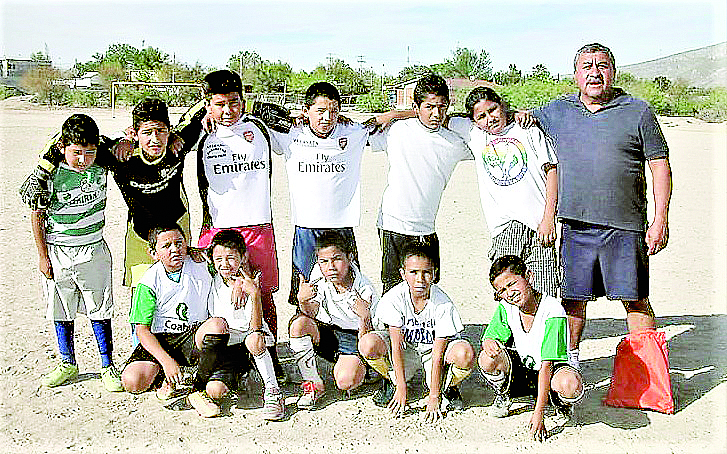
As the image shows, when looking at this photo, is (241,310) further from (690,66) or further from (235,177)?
(690,66)

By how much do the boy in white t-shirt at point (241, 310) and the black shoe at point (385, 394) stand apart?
0.62 m

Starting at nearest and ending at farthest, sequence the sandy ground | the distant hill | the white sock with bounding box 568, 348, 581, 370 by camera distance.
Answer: the sandy ground
the white sock with bounding box 568, 348, 581, 370
the distant hill

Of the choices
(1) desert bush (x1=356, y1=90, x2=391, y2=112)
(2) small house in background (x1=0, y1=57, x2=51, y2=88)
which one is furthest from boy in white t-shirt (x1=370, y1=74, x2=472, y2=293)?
(2) small house in background (x1=0, y1=57, x2=51, y2=88)

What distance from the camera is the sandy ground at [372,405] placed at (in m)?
4.49

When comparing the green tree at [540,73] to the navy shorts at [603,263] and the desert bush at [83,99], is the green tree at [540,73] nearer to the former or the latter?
the desert bush at [83,99]

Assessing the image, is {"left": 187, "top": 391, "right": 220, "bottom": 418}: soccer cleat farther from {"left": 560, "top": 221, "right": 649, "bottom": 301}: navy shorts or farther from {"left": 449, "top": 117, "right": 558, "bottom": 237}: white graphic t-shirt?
{"left": 560, "top": 221, "right": 649, "bottom": 301}: navy shorts

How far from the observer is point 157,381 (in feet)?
16.8

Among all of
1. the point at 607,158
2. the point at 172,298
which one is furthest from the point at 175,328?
the point at 607,158

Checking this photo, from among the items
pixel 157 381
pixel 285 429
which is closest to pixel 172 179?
pixel 157 381

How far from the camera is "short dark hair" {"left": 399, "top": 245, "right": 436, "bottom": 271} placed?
4824 millimetres

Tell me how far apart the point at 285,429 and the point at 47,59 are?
90867 millimetres

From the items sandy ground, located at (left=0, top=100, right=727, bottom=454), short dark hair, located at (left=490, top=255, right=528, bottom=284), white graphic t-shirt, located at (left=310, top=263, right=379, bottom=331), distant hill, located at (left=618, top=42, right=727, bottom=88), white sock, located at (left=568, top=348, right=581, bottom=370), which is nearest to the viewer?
sandy ground, located at (left=0, top=100, right=727, bottom=454)

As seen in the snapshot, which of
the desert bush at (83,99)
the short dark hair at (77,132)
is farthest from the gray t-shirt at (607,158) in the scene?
the desert bush at (83,99)

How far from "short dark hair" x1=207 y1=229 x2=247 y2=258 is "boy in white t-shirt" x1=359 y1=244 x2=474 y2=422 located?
96 cm
